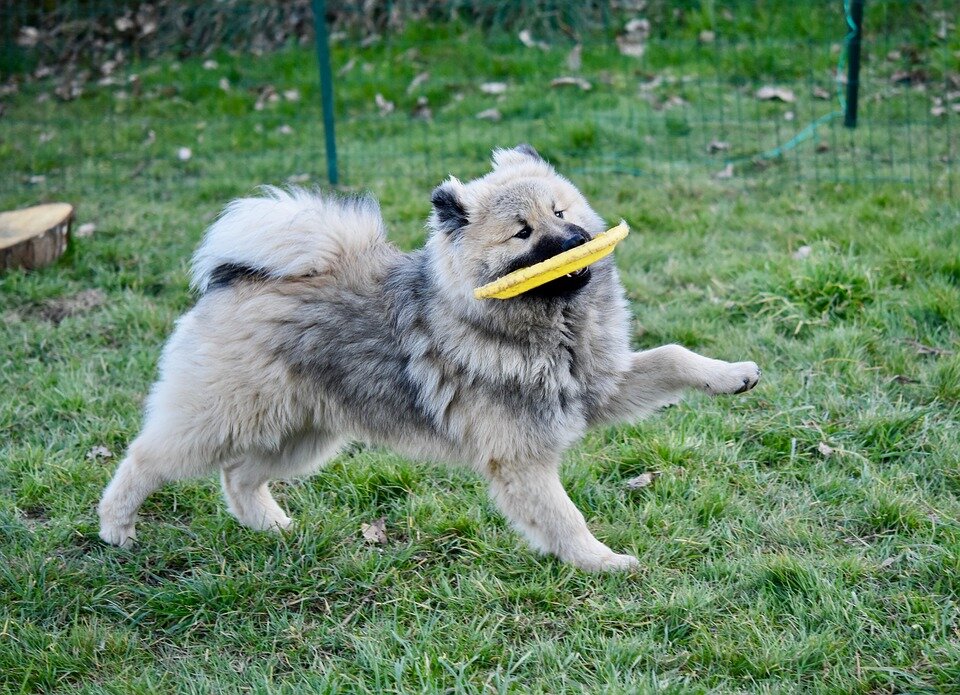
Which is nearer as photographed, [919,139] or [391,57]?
[919,139]

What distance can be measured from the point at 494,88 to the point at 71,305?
173 inches

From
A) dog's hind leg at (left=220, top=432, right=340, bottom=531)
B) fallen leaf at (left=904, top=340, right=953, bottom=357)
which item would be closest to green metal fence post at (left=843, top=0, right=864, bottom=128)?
fallen leaf at (left=904, top=340, right=953, bottom=357)

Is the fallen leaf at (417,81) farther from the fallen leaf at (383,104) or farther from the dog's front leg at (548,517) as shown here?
the dog's front leg at (548,517)

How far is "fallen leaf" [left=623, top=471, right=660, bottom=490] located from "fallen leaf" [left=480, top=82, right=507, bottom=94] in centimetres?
541

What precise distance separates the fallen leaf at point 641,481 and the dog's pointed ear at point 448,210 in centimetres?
116

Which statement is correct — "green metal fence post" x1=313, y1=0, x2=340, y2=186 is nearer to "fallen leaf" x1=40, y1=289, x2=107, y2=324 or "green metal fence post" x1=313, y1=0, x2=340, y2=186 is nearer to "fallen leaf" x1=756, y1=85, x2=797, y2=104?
"fallen leaf" x1=40, y1=289, x2=107, y2=324

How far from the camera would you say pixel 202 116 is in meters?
8.56

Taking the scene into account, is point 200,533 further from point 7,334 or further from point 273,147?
point 273,147

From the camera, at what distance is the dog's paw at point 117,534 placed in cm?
343

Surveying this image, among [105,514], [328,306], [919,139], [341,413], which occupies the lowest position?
[919,139]

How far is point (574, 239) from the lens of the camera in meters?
3.05

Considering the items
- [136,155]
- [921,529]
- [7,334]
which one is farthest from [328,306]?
[136,155]

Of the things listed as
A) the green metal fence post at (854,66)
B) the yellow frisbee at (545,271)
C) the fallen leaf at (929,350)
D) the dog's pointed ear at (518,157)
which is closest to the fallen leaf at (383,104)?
the green metal fence post at (854,66)

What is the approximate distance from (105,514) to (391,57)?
650 centimetres
